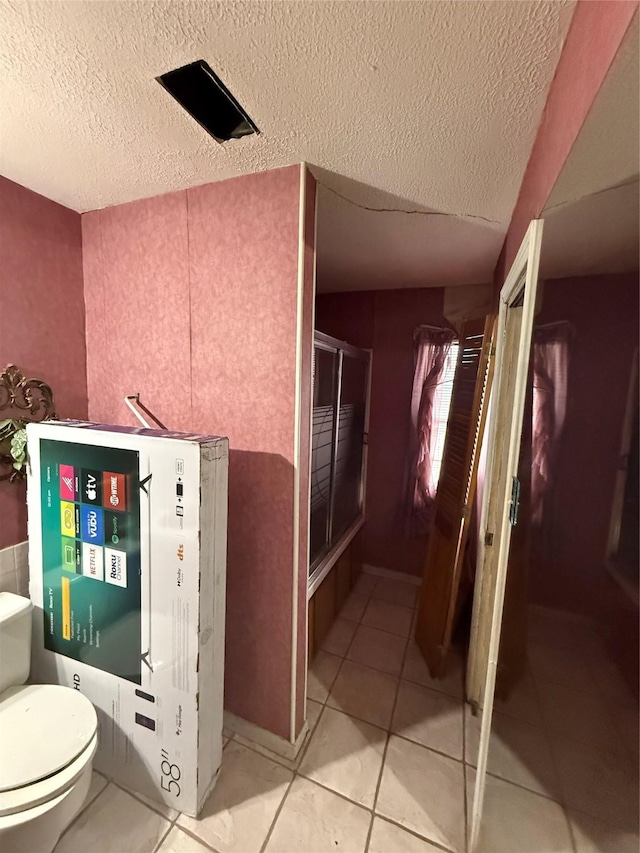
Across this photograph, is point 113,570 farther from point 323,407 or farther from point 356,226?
point 356,226

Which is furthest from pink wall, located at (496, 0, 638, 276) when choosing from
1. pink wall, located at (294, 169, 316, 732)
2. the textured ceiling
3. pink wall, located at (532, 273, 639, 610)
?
pink wall, located at (294, 169, 316, 732)

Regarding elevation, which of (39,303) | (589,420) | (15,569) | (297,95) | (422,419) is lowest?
(15,569)

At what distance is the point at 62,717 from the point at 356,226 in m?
2.30

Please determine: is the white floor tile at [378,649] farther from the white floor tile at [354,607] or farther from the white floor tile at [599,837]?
the white floor tile at [599,837]

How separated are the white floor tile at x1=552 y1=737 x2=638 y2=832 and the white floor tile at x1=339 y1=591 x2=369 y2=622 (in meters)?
1.29

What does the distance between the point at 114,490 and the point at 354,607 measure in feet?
6.16

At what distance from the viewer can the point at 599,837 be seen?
3.37 feet

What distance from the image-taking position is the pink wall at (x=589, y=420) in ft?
2.32

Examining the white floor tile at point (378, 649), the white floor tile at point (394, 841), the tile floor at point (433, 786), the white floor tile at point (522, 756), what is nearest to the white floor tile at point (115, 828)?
the tile floor at point (433, 786)

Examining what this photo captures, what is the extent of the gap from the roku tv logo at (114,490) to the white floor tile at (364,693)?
1.41 meters

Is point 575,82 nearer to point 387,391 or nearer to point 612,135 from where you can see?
point 612,135

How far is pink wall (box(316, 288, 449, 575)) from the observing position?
265cm

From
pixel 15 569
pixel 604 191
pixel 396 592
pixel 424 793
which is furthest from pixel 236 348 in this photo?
pixel 396 592

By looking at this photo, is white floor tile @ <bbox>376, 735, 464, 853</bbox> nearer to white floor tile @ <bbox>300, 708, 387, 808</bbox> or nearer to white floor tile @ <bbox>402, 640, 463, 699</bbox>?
white floor tile @ <bbox>300, 708, 387, 808</bbox>
